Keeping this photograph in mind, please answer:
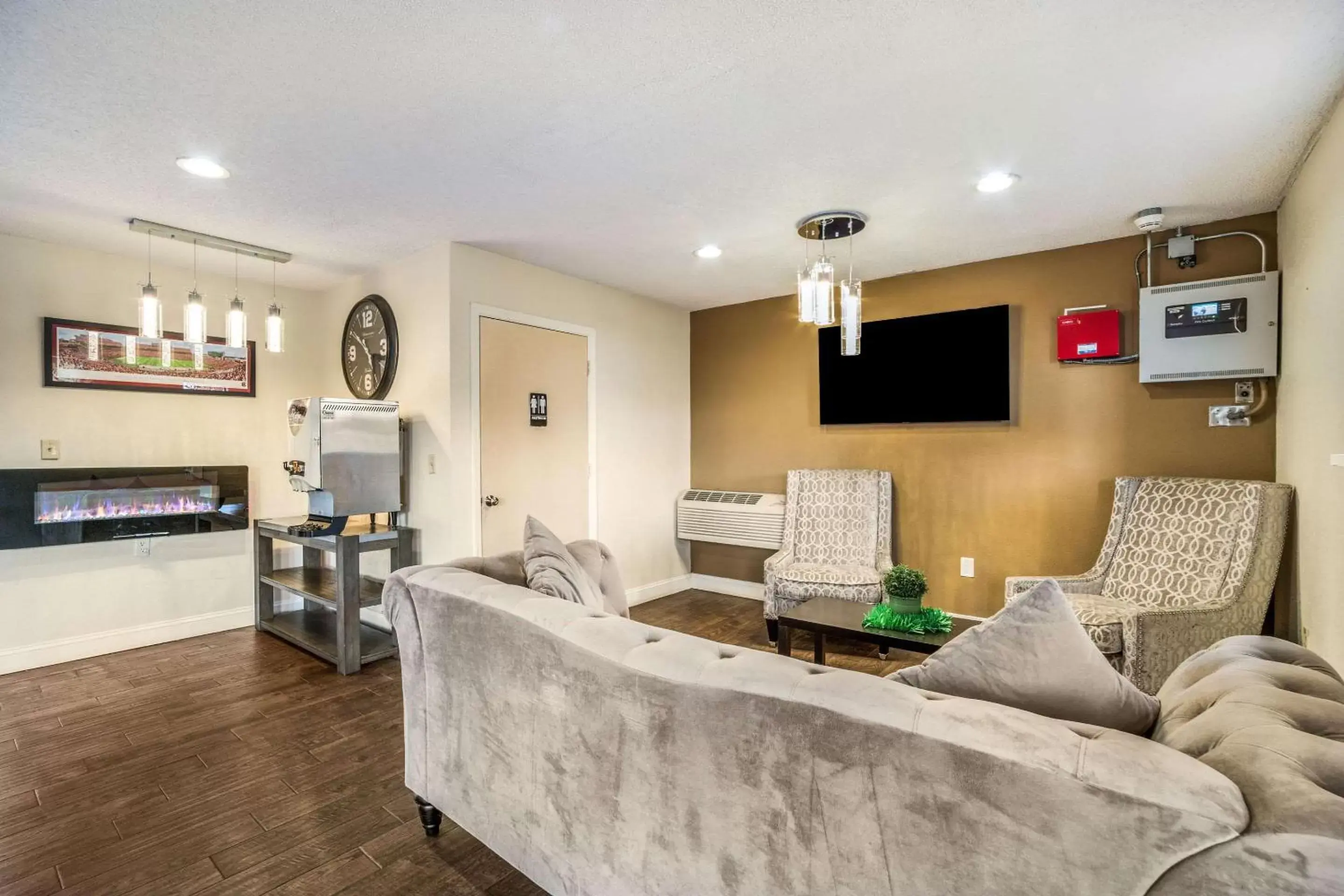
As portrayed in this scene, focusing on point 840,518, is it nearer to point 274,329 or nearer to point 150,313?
point 274,329

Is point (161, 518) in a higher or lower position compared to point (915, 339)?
lower

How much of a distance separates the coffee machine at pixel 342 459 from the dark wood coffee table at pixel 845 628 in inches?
93.3

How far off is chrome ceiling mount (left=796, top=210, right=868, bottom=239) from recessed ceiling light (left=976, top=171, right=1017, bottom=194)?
21.4 inches

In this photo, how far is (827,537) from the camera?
4.16 metres

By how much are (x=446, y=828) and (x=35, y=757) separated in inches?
71.8

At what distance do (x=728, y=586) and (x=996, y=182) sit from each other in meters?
3.40

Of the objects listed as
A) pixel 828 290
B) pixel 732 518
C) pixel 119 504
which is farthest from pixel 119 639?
pixel 828 290

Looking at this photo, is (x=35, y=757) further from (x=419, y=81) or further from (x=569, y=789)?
(x=419, y=81)

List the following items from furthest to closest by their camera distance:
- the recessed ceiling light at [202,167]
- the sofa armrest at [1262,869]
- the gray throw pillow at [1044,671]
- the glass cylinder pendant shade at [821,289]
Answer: the glass cylinder pendant shade at [821,289], the recessed ceiling light at [202,167], the gray throw pillow at [1044,671], the sofa armrest at [1262,869]

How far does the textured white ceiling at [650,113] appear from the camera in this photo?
5.49 feet

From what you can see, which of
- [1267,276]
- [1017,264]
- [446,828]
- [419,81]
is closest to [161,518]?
[446,828]

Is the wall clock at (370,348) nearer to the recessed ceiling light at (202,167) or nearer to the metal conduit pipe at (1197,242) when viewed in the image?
the recessed ceiling light at (202,167)

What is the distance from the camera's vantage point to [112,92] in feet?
6.48

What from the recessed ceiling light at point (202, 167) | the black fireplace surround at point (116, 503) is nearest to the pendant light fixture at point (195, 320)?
the recessed ceiling light at point (202, 167)
